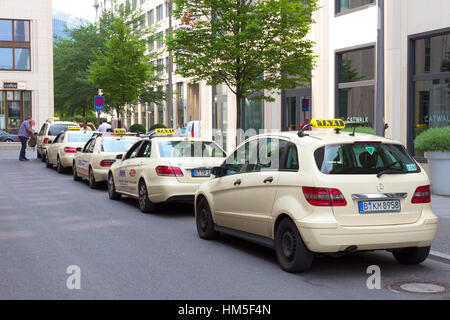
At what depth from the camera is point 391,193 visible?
677cm

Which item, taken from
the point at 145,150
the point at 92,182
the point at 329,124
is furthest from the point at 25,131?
the point at 329,124

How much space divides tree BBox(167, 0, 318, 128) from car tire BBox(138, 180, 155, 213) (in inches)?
232

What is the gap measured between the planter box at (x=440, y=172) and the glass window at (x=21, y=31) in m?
43.3

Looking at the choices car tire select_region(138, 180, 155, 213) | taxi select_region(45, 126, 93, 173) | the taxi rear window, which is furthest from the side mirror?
the taxi rear window

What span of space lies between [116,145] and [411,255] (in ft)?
35.7

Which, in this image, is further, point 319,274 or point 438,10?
point 438,10

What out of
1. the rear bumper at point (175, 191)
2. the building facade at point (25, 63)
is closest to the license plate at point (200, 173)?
the rear bumper at point (175, 191)

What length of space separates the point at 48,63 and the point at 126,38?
21.2m

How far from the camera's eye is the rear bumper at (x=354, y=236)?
6.53m

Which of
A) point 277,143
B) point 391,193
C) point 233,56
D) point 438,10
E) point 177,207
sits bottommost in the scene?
point 177,207
